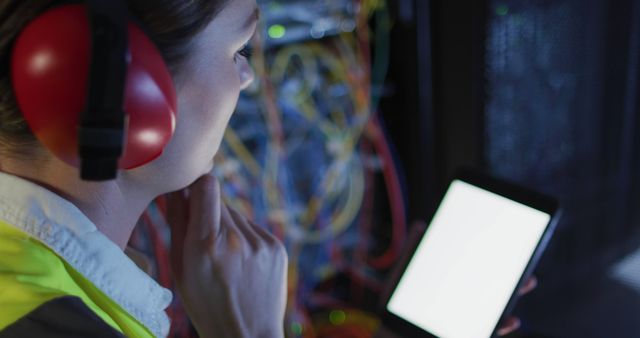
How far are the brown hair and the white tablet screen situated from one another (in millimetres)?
478

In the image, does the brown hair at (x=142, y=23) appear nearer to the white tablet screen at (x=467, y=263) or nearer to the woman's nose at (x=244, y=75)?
the woman's nose at (x=244, y=75)

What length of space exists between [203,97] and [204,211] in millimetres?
174

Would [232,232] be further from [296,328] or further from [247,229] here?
[296,328]

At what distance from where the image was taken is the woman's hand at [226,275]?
83cm

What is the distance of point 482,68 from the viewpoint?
1283 mm

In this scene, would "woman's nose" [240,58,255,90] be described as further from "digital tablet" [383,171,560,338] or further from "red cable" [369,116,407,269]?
"red cable" [369,116,407,269]

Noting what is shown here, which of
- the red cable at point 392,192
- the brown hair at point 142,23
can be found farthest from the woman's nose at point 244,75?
the red cable at point 392,192

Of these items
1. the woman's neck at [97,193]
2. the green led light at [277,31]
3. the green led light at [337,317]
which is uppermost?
the green led light at [277,31]

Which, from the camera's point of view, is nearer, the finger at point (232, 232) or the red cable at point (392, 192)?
the finger at point (232, 232)

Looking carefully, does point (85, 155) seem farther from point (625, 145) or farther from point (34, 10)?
point (625, 145)

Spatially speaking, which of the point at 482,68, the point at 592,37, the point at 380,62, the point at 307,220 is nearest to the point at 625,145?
the point at 592,37

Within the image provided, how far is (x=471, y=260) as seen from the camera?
97cm

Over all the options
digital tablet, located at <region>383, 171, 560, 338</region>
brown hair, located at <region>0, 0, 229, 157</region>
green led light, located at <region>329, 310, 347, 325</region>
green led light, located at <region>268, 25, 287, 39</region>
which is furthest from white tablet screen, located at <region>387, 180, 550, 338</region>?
green led light, located at <region>329, 310, 347, 325</region>

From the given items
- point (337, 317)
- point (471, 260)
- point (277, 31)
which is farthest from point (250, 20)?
point (337, 317)
